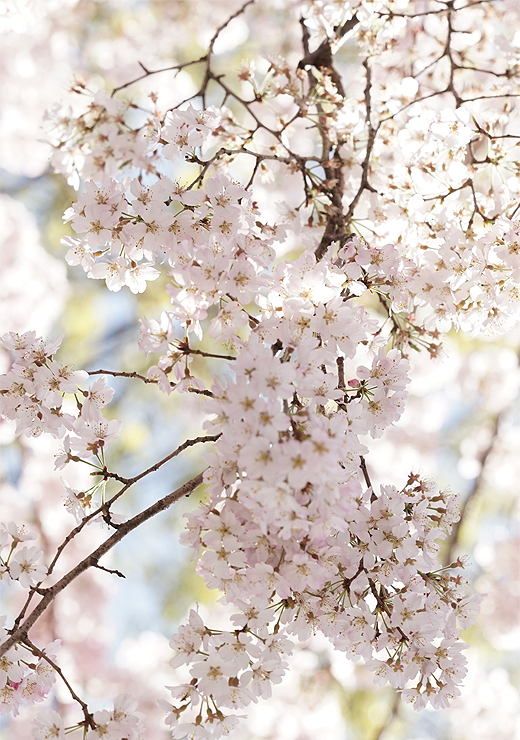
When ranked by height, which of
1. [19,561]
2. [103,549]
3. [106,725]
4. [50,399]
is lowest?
[106,725]

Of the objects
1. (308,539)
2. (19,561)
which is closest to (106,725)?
(19,561)

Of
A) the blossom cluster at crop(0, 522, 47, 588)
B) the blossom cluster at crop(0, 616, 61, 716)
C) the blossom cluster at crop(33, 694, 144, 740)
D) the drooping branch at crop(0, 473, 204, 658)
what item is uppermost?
the blossom cluster at crop(0, 522, 47, 588)

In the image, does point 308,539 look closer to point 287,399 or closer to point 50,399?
point 287,399

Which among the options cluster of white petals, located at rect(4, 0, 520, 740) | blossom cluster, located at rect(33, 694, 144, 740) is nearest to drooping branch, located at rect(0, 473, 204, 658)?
cluster of white petals, located at rect(4, 0, 520, 740)

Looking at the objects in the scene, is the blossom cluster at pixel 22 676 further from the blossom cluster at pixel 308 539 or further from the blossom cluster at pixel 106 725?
the blossom cluster at pixel 308 539

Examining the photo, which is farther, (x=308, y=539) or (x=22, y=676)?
(x=22, y=676)

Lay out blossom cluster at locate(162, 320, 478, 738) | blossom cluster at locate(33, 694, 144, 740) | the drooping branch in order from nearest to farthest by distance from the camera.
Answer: blossom cluster at locate(162, 320, 478, 738) < the drooping branch < blossom cluster at locate(33, 694, 144, 740)

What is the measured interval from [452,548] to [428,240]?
87.7 inches

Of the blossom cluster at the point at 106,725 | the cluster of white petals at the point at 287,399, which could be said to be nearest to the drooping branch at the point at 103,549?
the cluster of white petals at the point at 287,399

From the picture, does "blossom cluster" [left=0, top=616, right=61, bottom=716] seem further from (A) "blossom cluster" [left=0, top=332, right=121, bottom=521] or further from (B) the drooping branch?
(A) "blossom cluster" [left=0, top=332, right=121, bottom=521]

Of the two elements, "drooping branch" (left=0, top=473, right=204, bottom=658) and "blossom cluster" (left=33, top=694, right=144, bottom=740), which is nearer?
"drooping branch" (left=0, top=473, right=204, bottom=658)

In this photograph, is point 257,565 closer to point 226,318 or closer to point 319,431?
point 319,431

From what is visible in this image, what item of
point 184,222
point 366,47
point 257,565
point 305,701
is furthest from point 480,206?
point 305,701

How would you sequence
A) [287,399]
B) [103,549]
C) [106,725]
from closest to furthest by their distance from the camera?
[287,399] < [103,549] < [106,725]
